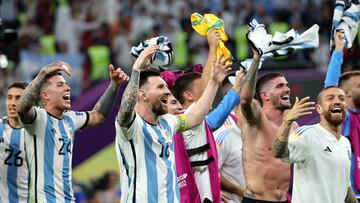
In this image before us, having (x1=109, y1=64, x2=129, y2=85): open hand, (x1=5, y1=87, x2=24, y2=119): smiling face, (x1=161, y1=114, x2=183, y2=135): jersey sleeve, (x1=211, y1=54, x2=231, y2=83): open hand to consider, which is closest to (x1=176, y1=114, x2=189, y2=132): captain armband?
(x1=161, y1=114, x2=183, y2=135): jersey sleeve

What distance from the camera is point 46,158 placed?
10109 millimetres

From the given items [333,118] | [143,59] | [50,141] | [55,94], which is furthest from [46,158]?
[333,118]

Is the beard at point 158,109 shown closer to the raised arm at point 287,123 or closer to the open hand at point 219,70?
the open hand at point 219,70

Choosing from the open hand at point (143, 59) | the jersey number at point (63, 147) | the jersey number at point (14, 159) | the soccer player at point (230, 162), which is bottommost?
the soccer player at point (230, 162)

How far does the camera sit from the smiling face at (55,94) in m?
10.2

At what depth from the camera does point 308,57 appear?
20.1m

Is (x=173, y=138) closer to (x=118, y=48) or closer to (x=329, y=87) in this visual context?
(x=329, y=87)

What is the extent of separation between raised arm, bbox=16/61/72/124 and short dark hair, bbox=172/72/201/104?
1.72m

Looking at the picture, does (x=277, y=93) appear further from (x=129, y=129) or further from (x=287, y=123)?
(x=129, y=129)

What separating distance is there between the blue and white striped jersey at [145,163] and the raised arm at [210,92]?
47cm

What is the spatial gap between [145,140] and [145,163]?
188 mm

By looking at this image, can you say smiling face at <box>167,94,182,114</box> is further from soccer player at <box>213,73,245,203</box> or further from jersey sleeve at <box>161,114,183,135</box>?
soccer player at <box>213,73,245,203</box>

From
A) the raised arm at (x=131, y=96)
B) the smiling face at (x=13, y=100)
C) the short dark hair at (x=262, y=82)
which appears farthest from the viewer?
the short dark hair at (x=262, y=82)

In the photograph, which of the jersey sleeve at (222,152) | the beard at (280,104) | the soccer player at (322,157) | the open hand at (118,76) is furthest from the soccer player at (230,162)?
the open hand at (118,76)
